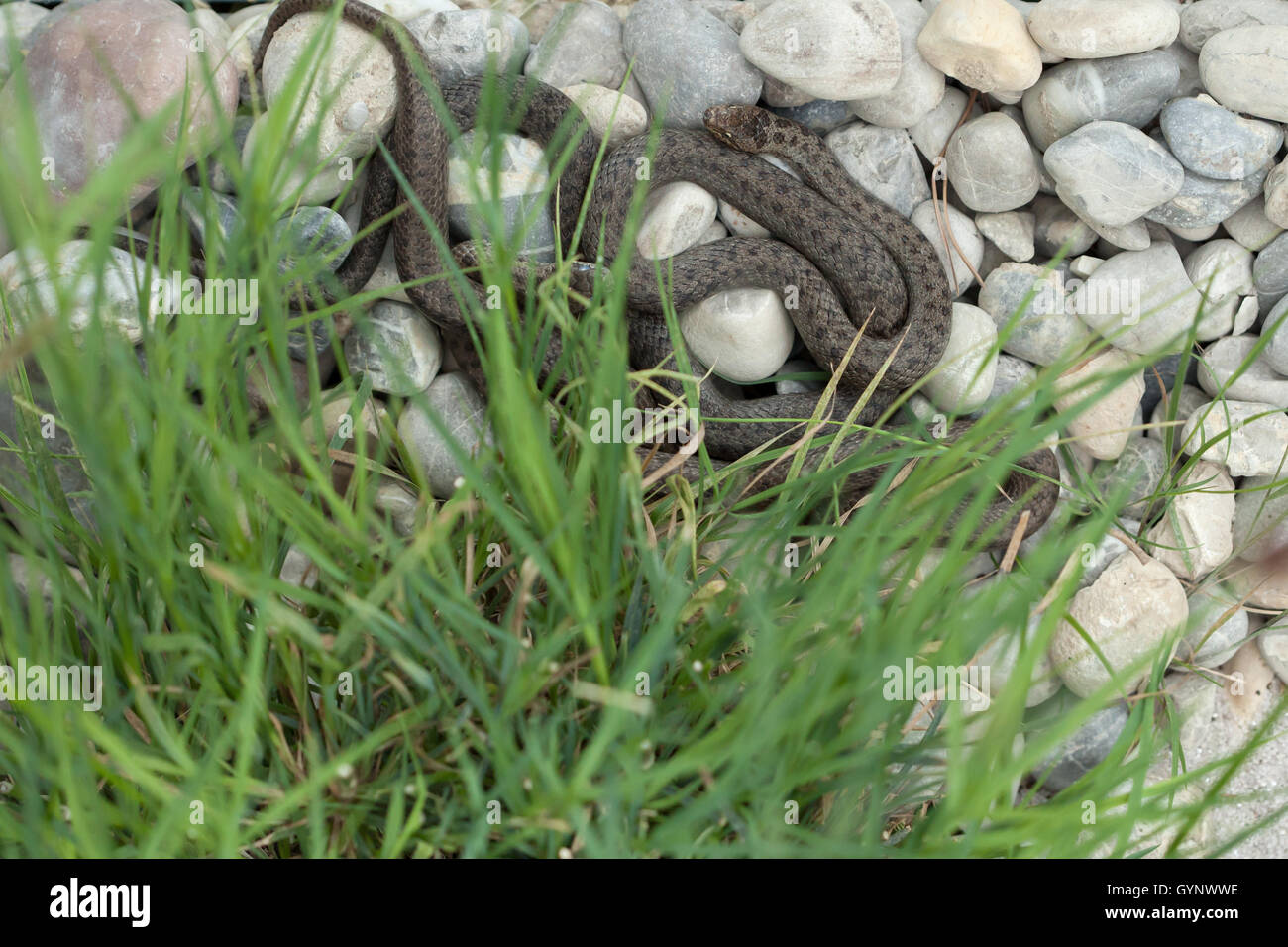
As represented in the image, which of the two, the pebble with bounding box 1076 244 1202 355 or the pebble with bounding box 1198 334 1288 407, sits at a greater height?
the pebble with bounding box 1076 244 1202 355

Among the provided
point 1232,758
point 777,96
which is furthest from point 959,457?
point 777,96

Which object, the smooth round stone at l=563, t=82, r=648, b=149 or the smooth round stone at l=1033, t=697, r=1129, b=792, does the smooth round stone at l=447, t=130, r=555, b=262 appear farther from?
the smooth round stone at l=1033, t=697, r=1129, b=792

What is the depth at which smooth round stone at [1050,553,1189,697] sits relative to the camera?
244cm

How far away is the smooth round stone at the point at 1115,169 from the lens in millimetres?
2432

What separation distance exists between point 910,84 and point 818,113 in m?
0.26

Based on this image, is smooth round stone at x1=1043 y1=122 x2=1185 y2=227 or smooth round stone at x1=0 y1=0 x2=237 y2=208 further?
smooth round stone at x1=1043 y1=122 x2=1185 y2=227

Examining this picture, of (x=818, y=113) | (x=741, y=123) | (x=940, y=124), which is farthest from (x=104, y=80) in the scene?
(x=940, y=124)

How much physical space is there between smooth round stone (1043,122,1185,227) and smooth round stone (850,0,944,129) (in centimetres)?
37

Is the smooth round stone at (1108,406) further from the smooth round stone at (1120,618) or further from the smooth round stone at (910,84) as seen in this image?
the smooth round stone at (910,84)

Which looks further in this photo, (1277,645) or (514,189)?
(1277,645)

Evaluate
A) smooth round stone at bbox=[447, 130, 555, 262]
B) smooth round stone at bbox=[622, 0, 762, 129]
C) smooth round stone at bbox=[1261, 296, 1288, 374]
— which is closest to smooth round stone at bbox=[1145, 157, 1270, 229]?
smooth round stone at bbox=[1261, 296, 1288, 374]

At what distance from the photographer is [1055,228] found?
8.74 ft

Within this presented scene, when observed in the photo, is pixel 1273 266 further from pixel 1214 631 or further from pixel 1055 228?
pixel 1214 631

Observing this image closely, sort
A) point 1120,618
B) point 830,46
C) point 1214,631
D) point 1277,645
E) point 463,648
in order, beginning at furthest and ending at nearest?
1. point 1277,645
2. point 1214,631
3. point 1120,618
4. point 830,46
5. point 463,648
